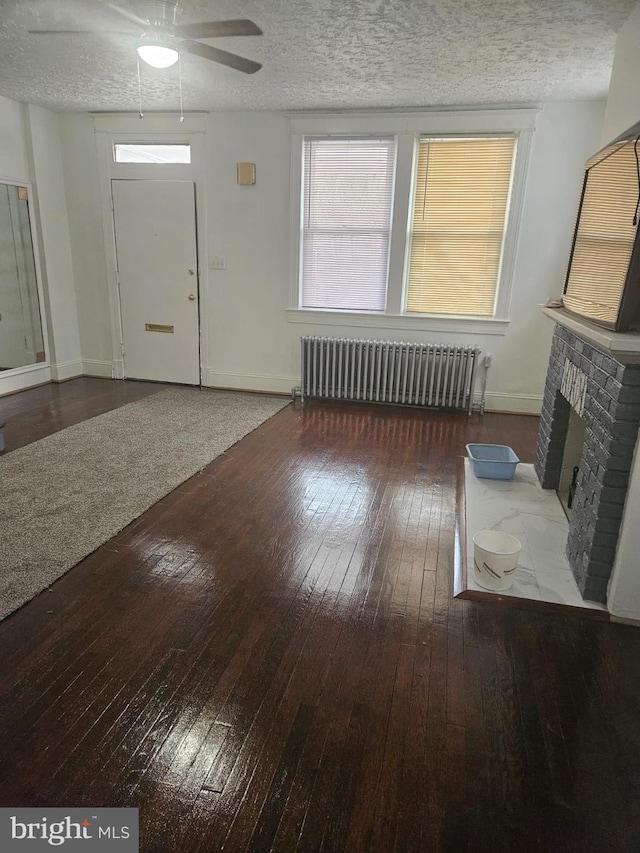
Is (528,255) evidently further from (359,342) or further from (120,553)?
(120,553)

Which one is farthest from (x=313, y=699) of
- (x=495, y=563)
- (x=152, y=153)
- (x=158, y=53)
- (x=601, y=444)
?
(x=152, y=153)

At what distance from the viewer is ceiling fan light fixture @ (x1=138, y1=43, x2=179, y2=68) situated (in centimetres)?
260

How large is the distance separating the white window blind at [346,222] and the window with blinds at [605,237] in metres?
2.29

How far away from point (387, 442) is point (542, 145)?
284cm

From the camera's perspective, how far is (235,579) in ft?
7.66

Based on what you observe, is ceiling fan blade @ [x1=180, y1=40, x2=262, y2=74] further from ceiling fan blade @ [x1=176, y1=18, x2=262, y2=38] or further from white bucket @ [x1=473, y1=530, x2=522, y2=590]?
white bucket @ [x1=473, y1=530, x2=522, y2=590]

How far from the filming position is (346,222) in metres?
4.93

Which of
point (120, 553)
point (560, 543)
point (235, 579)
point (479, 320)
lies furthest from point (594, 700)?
point (479, 320)

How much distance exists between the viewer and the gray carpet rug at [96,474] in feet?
8.03

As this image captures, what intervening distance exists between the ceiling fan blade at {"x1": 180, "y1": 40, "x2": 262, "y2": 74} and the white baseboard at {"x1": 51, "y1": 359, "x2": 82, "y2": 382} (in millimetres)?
3854

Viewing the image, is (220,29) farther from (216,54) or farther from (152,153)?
(152,153)

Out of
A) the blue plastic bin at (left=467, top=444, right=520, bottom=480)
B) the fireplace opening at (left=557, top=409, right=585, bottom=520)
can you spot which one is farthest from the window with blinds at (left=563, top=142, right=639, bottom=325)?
the blue plastic bin at (left=467, top=444, right=520, bottom=480)

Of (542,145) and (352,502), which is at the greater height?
(542,145)

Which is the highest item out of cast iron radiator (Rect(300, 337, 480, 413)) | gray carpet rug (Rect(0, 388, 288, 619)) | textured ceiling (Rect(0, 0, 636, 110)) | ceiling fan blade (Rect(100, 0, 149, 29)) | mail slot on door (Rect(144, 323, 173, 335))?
textured ceiling (Rect(0, 0, 636, 110))
